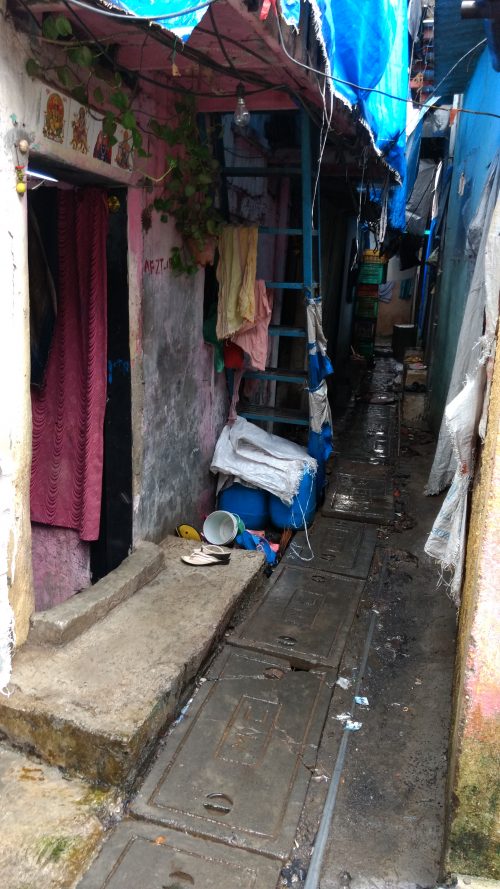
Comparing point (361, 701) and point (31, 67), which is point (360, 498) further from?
point (31, 67)

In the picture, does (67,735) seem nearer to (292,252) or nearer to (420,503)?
(420,503)

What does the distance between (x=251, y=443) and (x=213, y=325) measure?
1.24 meters

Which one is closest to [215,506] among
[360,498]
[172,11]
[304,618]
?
[360,498]

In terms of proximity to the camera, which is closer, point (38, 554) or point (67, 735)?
point (67, 735)

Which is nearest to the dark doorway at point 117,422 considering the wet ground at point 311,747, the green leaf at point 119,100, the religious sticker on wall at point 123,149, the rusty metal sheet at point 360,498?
the religious sticker on wall at point 123,149

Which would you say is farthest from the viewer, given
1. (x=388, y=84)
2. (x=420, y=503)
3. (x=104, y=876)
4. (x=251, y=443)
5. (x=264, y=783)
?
(x=420, y=503)

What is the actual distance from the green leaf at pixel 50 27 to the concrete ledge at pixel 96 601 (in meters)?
3.04

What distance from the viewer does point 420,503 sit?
23.2 feet

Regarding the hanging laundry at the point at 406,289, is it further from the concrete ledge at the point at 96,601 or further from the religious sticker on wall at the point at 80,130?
the religious sticker on wall at the point at 80,130

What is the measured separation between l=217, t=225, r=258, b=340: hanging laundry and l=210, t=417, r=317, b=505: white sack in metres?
1.11

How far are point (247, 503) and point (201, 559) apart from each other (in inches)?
53.2

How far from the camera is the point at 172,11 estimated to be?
2.62 meters

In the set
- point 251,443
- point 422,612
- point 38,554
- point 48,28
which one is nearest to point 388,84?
point 48,28

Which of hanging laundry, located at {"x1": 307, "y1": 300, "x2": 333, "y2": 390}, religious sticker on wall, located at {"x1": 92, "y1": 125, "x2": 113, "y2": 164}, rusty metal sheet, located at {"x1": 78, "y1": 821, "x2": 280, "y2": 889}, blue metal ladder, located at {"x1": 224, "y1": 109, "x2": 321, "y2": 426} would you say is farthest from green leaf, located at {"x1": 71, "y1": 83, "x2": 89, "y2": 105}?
rusty metal sheet, located at {"x1": 78, "y1": 821, "x2": 280, "y2": 889}
